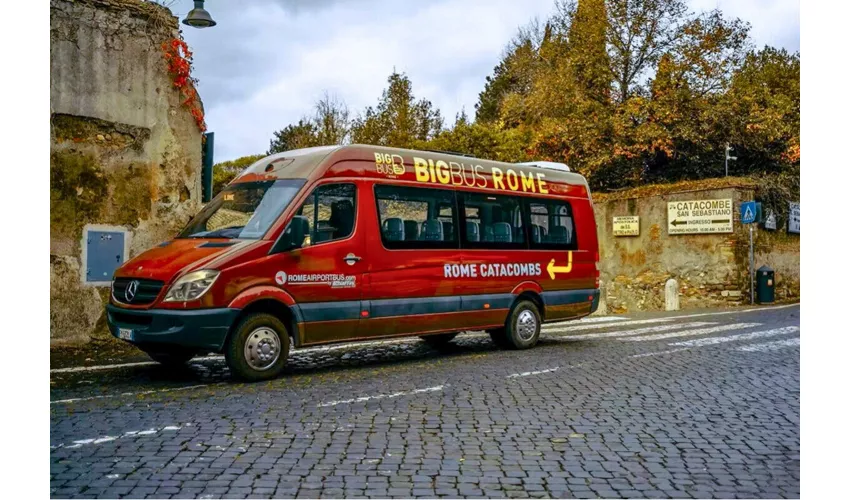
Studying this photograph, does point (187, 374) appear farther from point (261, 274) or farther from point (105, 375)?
point (261, 274)

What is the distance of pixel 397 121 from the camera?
37562 mm

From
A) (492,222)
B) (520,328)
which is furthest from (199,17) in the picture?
(520,328)

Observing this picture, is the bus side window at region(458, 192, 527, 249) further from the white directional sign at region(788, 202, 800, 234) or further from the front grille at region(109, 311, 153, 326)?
the white directional sign at region(788, 202, 800, 234)

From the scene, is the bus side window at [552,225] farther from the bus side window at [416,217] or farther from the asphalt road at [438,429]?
the asphalt road at [438,429]

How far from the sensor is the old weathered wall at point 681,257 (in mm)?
22938

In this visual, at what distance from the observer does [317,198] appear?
9578 millimetres

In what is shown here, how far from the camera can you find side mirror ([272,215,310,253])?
29.7 ft

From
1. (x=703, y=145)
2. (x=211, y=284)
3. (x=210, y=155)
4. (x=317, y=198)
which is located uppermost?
(x=703, y=145)

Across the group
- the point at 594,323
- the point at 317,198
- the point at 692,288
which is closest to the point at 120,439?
the point at 317,198

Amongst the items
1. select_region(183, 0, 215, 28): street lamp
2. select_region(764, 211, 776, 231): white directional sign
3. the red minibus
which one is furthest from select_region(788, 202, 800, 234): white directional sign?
select_region(183, 0, 215, 28): street lamp

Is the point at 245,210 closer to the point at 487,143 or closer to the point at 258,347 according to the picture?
the point at 258,347

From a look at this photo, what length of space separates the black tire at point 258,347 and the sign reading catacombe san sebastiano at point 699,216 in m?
17.1

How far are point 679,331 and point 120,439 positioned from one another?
449 inches

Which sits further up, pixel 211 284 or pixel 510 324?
pixel 211 284
